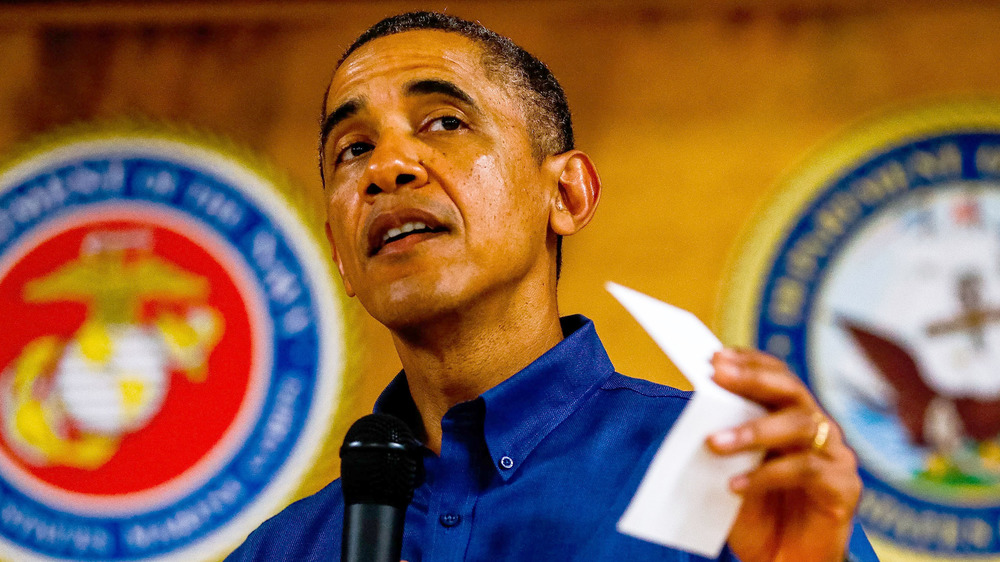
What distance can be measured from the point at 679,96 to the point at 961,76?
2.30ft

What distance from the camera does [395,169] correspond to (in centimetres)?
104

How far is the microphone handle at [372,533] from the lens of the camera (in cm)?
76

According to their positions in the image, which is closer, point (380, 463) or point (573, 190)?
point (380, 463)

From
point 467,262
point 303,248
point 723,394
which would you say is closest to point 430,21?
point 467,262

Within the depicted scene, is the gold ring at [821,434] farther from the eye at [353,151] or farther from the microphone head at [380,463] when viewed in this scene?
the eye at [353,151]

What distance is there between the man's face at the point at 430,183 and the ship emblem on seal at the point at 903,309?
1.29m

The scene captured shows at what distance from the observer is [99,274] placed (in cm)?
249

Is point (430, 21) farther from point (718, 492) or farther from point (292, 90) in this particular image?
point (292, 90)

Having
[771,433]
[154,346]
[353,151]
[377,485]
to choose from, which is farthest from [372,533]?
[154,346]

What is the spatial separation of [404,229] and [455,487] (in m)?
0.28

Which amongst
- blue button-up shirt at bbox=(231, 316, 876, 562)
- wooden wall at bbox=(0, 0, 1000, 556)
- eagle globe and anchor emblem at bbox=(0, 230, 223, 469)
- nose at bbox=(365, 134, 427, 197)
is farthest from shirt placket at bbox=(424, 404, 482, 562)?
eagle globe and anchor emblem at bbox=(0, 230, 223, 469)

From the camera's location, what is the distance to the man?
37.6 inches

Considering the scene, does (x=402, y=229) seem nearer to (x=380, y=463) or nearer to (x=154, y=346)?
(x=380, y=463)

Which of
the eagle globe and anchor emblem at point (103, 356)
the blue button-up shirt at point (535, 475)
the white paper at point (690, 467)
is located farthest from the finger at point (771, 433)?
the eagle globe and anchor emblem at point (103, 356)
